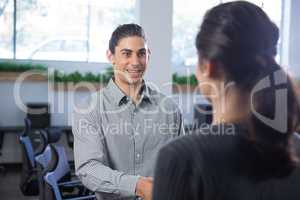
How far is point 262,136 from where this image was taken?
747 millimetres

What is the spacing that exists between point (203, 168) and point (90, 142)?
2.53 ft

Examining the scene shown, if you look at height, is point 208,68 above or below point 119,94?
above

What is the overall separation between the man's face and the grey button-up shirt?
0.06 meters

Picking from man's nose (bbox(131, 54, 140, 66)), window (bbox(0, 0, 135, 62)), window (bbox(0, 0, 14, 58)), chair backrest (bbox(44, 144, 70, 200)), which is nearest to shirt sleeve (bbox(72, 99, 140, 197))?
man's nose (bbox(131, 54, 140, 66))

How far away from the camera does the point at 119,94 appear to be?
1530 mm

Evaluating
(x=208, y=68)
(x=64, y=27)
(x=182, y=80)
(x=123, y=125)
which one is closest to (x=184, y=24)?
(x=182, y=80)

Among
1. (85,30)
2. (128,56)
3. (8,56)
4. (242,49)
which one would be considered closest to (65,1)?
(85,30)

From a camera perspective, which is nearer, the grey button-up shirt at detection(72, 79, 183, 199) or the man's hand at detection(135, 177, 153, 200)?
the man's hand at detection(135, 177, 153, 200)

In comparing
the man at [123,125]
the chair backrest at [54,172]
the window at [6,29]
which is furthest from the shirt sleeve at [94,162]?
the window at [6,29]

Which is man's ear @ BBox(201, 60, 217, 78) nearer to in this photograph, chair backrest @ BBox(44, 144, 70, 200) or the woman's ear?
the woman's ear

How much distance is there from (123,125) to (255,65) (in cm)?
85

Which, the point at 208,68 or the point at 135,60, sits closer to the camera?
the point at 208,68
